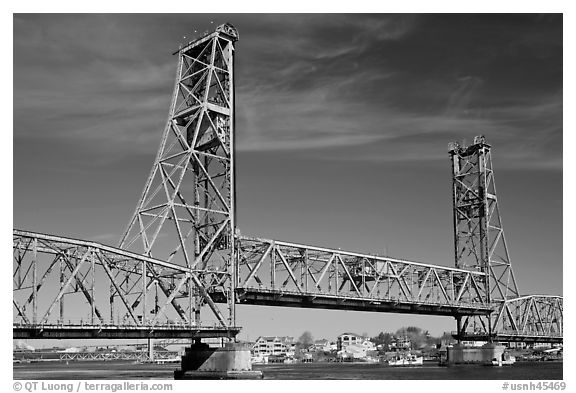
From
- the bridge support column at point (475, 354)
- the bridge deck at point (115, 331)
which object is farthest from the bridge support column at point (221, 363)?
the bridge support column at point (475, 354)

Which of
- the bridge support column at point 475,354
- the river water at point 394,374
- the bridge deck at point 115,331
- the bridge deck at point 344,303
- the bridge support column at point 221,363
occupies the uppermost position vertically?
the bridge deck at point 344,303

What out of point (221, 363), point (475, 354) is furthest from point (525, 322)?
point (221, 363)

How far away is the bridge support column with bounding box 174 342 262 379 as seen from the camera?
6538 cm

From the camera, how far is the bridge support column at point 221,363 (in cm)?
6538

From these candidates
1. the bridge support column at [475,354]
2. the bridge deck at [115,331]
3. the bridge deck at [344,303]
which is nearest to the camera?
the bridge deck at [115,331]

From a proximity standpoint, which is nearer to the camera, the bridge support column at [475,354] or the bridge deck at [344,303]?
the bridge deck at [344,303]

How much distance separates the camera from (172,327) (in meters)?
63.1

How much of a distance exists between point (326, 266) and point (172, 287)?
72.6 feet

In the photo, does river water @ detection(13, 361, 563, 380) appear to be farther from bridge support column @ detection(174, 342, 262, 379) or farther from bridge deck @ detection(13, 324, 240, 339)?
bridge deck @ detection(13, 324, 240, 339)

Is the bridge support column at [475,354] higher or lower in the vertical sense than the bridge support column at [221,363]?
lower

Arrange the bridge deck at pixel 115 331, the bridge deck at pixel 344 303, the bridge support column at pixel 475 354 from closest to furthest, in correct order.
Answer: the bridge deck at pixel 115 331 < the bridge deck at pixel 344 303 < the bridge support column at pixel 475 354

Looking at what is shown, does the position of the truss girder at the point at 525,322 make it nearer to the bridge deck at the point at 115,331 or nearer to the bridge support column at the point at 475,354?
the bridge support column at the point at 475,354
